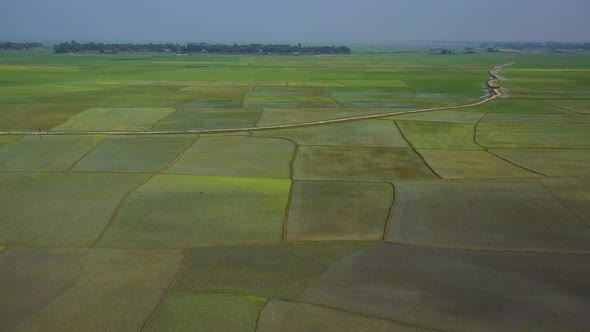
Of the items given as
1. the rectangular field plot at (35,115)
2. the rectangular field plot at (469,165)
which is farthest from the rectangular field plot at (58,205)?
the rectangular field plot at (469,165)

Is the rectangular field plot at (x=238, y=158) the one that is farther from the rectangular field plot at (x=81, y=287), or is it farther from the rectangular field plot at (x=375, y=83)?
the rectangular field plot at (x=375, y=83)

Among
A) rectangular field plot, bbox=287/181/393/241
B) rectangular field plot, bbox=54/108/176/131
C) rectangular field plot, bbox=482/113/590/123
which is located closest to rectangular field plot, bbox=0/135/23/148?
rectangular field plot, bbox=54/108/176/131

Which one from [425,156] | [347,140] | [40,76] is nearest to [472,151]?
[425,156]

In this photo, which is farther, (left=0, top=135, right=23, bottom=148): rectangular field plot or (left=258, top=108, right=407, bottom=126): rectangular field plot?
(left=258, top=108, right=407, bottom=126): rectangular field plot

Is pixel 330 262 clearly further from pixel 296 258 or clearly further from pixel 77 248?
pixel 77 248

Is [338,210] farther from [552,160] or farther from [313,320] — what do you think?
[552,160]

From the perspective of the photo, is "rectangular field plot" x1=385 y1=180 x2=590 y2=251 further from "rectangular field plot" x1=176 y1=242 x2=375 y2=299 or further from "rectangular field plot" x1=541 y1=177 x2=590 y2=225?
"rectangular field plot" x1=176 y1=242 x2=375 y2=299

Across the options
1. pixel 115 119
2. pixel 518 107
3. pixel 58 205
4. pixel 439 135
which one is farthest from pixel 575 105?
pixel 58 205
